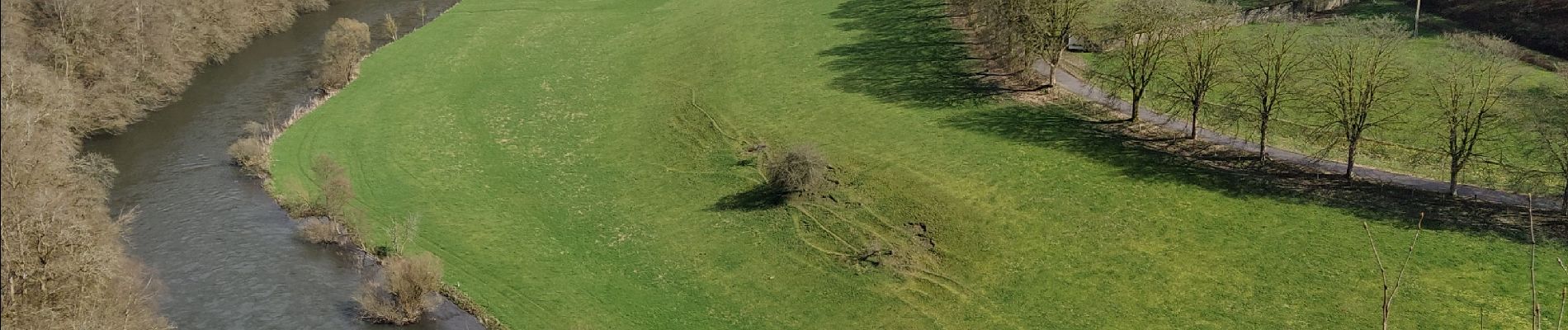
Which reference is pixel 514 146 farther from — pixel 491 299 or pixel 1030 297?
pixel 1030 297

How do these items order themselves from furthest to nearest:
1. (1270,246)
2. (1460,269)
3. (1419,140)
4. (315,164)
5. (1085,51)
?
(1085,51) < (315,164) < (1419,140) < (1270,246) < (1460,269)

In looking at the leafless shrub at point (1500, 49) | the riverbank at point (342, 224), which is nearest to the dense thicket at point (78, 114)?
the riverbank at point (342, 224)

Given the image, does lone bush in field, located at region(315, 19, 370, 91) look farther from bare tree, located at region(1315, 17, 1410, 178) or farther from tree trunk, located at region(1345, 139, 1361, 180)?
tree trunk, located at region(1345, 139, 1361, 180)

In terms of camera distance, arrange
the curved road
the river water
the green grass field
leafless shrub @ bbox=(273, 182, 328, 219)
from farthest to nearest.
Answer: leafless shrub @ bbox=(273, 182, 328, 219) < the curved road < the river water < the green grass field

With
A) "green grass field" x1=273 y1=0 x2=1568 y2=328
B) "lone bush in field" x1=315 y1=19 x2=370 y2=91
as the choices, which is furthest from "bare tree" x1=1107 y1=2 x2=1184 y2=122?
"lone bush in field" x1=315 y1=19 x2=370 y2=91

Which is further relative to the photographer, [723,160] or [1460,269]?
[723,160]

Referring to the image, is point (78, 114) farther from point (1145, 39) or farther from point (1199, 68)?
point (1199, 68)

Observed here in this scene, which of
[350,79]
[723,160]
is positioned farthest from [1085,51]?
[350,79]
